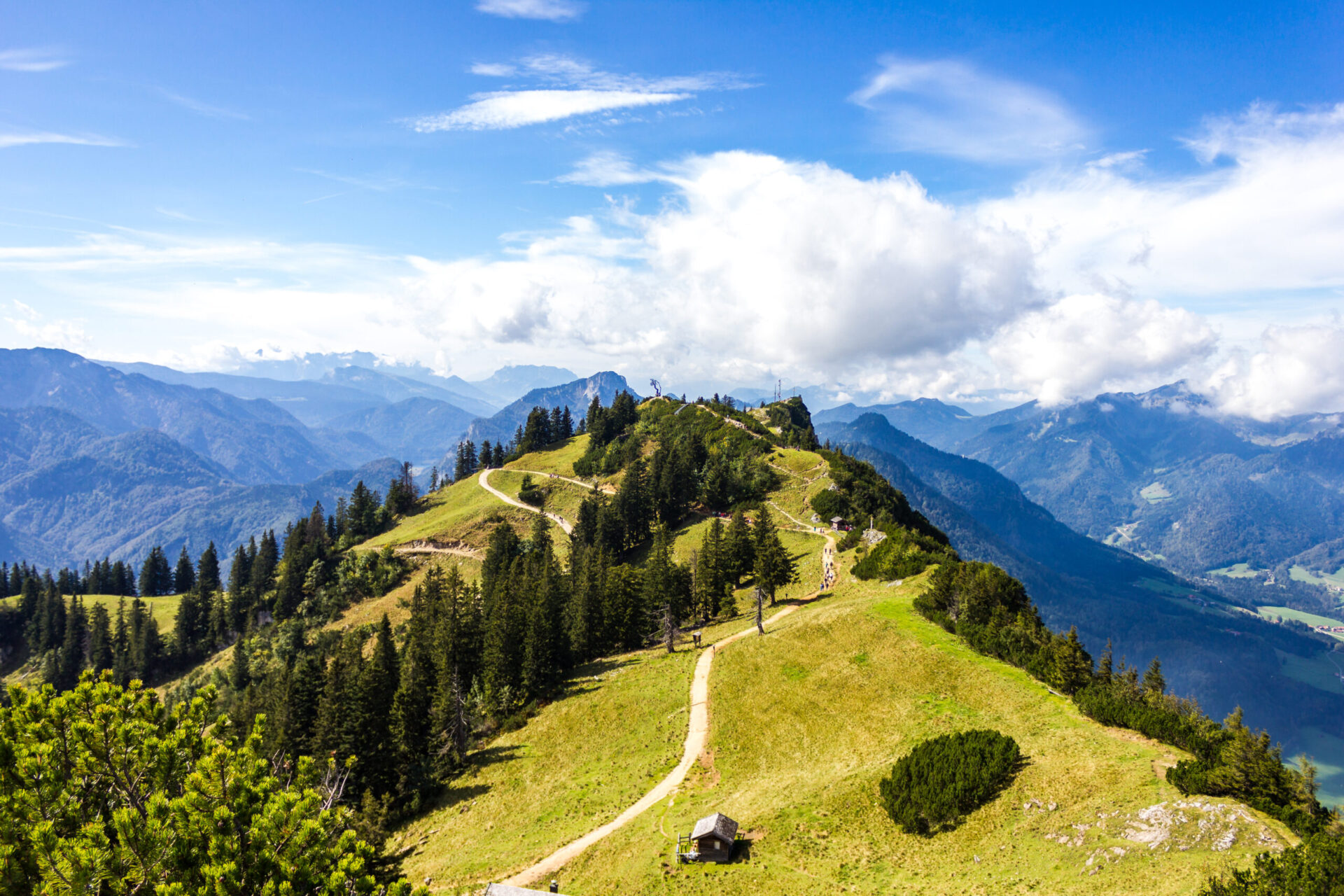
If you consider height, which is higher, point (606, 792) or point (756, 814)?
point (756, 814)

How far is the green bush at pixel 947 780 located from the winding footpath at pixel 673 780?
51.7 ft

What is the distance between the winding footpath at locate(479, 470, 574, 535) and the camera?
14225cm

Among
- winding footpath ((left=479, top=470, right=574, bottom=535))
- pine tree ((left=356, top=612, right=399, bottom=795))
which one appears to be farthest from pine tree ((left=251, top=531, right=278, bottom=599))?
pine tree ((left=356, top=612, right=399, bottom=795))

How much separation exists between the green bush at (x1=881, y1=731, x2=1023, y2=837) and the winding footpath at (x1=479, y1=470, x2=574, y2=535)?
96683mm

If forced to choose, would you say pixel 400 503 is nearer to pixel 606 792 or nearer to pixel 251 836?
pixel 606 792

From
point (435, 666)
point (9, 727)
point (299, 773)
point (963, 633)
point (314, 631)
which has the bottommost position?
point (314, 631)

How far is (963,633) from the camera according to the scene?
182 ft

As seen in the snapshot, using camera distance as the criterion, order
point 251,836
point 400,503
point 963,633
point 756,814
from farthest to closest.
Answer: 1. point 400,503
2. point 963,633
3. point 756,814
4. point 251,836

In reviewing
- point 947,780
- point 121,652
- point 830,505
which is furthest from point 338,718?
point 121,652

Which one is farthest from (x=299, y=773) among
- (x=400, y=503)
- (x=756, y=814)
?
(x=400, y=503)

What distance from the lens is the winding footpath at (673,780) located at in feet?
119

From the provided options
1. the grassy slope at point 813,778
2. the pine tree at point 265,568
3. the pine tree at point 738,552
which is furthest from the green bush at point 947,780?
the pine tree at point 265,568

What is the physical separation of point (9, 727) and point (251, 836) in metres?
9.87

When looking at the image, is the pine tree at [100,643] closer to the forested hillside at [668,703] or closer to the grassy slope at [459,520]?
the forested hillside at [668,703]
